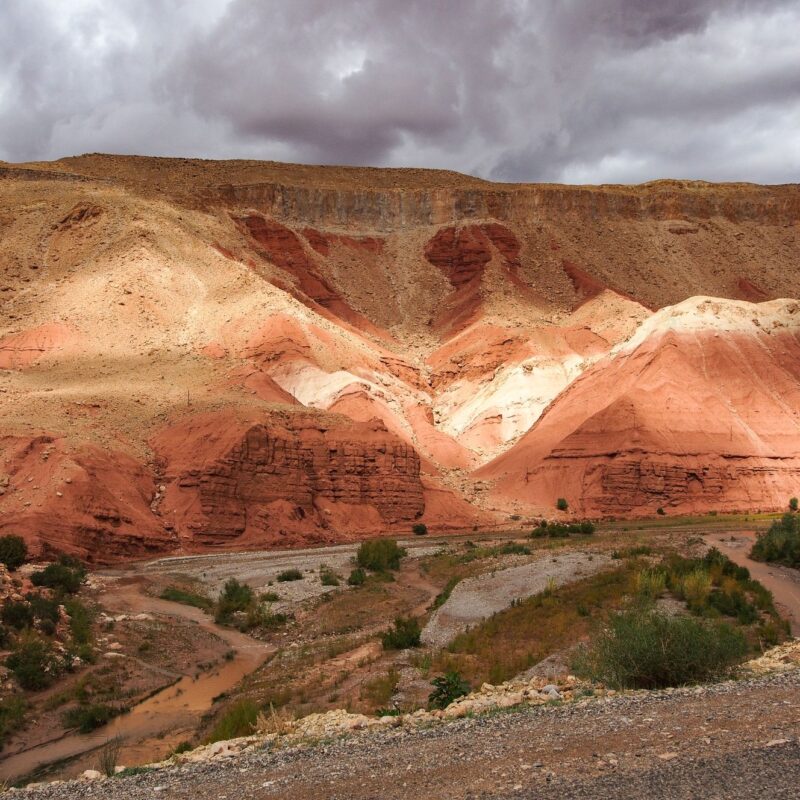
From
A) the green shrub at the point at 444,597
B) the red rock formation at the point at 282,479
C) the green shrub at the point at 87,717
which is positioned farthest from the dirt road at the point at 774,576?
the red rock formation at the point at 282,479

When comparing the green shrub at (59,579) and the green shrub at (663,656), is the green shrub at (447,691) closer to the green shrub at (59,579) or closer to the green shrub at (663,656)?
the green shrub at (663,656)

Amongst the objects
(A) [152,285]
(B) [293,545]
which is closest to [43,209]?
(A) [152,285]

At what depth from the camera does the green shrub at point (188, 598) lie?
28.7 m

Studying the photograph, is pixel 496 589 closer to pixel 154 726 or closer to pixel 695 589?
pixel 695 589

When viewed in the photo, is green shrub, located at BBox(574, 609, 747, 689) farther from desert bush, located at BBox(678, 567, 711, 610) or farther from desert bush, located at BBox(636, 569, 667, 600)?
desert bush, located at BBox(636, 569, 667, 600)

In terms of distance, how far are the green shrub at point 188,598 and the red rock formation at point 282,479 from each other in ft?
37.7

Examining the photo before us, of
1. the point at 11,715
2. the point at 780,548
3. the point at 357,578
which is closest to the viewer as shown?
the point at 11,715

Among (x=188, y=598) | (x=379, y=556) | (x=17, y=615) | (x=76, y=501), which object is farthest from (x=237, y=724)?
(x=76, y=501)

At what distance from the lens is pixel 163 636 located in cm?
2372

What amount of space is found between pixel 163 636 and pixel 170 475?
21.1 meters

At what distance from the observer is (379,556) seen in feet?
112

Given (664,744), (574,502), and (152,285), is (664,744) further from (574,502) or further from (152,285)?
(152,285)

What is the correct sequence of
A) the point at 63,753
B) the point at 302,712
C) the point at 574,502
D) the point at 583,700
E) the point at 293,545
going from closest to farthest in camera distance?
the point at 583,700 → the point at 302,712 → the point at 63,753 → the point at 293,545 → the point at 574,502

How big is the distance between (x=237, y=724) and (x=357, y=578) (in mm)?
16789
